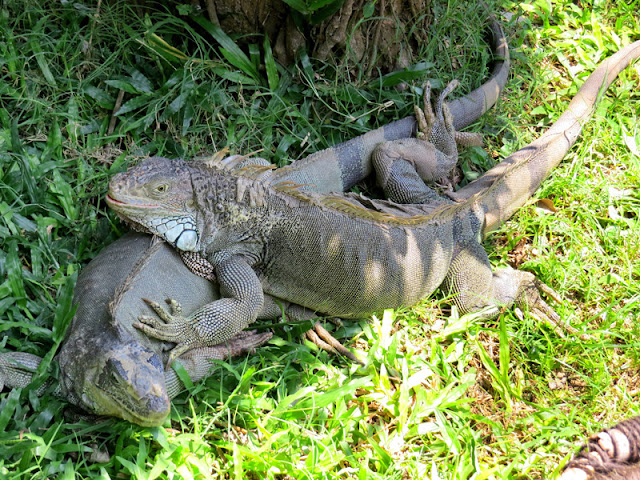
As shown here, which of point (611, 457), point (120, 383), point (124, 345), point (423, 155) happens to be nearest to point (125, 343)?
point (124, 345)

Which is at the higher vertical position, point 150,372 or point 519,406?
→ point 150,372

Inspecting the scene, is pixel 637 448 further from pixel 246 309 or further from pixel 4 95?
pixel 4 95

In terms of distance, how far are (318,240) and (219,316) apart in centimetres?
69

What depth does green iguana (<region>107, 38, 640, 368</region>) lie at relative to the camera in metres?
3.24

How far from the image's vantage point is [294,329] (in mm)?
3508

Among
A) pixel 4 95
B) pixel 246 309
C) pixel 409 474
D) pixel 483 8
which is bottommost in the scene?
pixel 409 474

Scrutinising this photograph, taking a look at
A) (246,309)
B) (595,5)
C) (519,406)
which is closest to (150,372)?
(246,309)

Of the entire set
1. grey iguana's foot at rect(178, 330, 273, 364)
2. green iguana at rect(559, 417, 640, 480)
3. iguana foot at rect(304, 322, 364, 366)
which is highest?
green iguana at rect(559, 417, 640, 480)

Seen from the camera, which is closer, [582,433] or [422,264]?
[582,433]

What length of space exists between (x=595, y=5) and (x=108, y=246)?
4.52 metres

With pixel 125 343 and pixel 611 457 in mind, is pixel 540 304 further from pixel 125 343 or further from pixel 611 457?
pixel 125 343

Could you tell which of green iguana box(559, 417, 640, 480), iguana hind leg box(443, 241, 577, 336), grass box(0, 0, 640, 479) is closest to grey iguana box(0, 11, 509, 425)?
grass box(0, 0, 640, 479)

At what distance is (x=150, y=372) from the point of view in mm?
2734

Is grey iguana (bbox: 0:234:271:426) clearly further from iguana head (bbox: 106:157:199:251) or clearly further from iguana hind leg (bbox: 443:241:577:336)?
iguana hind leg (bbox: 443:241:577:336)
